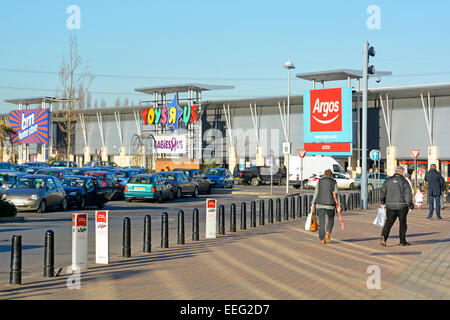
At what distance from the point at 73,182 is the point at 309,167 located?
2944cm

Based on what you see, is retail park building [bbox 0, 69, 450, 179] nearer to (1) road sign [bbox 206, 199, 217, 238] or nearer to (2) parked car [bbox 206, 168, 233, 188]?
(2) parked car [bbox 206, 168, 233, 188]

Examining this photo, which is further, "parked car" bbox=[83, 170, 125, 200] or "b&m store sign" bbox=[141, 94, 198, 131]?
"b&m store sign" bbox=[141, 94, 198, 131]

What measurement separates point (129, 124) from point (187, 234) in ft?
226

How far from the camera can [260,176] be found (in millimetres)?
58906

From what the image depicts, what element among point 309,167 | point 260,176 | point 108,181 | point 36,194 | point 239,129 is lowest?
point 260,176

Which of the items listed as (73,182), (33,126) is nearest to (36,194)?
(73,182)

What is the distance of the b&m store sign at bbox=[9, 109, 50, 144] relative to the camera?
84.2 metres

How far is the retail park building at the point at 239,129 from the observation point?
2480 inches

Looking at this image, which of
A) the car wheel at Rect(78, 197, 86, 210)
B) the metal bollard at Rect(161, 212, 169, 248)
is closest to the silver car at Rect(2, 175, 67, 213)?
the car wheel at Rect(78, 197, 86, 210)

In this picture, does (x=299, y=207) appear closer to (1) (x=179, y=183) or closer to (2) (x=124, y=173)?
(1) (x=179, y=183)

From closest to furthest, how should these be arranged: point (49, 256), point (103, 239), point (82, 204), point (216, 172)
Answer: point (49, 256)
point (103, 239)
point (82, 204)
point (216, 172)

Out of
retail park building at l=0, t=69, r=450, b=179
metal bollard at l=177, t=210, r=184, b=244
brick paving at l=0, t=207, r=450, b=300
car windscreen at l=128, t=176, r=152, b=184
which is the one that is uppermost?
retail park building at l=0, t=69, r=450, b=179

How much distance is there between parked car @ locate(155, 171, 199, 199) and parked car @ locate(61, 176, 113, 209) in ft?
25.3

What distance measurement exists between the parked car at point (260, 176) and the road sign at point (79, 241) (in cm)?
4765
